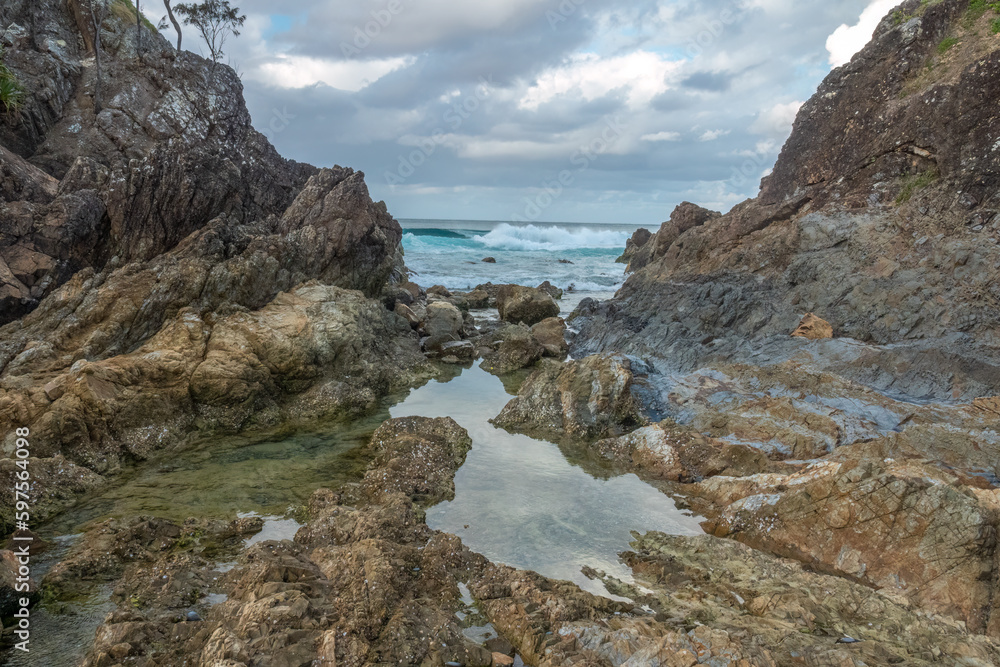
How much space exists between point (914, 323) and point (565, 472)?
7564 millimetres

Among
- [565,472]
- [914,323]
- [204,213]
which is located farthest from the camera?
[204,213]

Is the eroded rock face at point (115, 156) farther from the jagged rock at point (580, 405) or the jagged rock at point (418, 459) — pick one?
the jagged rock at point (418, 459)

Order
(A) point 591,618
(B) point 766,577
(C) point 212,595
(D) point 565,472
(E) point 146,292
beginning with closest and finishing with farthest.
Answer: (A) point 591,618 → (C) point 212,595 → (B) point 766,577 → (D) point 565,472 → (E) point 146,292

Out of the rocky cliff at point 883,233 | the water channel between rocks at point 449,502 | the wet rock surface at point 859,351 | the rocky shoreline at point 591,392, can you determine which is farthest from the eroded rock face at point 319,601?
the rocky cliff at point 883,233

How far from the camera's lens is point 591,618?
4926 mm

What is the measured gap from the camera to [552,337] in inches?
687

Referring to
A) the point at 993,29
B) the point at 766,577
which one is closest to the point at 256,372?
the point at 766,577

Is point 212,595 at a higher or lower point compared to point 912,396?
lower

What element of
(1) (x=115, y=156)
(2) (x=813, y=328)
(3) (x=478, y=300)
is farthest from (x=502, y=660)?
(1) (x=115, y=156)

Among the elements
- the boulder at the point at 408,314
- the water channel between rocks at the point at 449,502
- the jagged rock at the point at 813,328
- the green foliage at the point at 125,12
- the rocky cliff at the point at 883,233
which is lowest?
the water channel between rocks at the point at 449,502

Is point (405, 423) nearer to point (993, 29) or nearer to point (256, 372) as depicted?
point (256, 372)

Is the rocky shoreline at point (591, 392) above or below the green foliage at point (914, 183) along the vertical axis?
below

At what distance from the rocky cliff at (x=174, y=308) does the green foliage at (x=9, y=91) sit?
267cm

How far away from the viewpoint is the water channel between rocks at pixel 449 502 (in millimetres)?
6051
